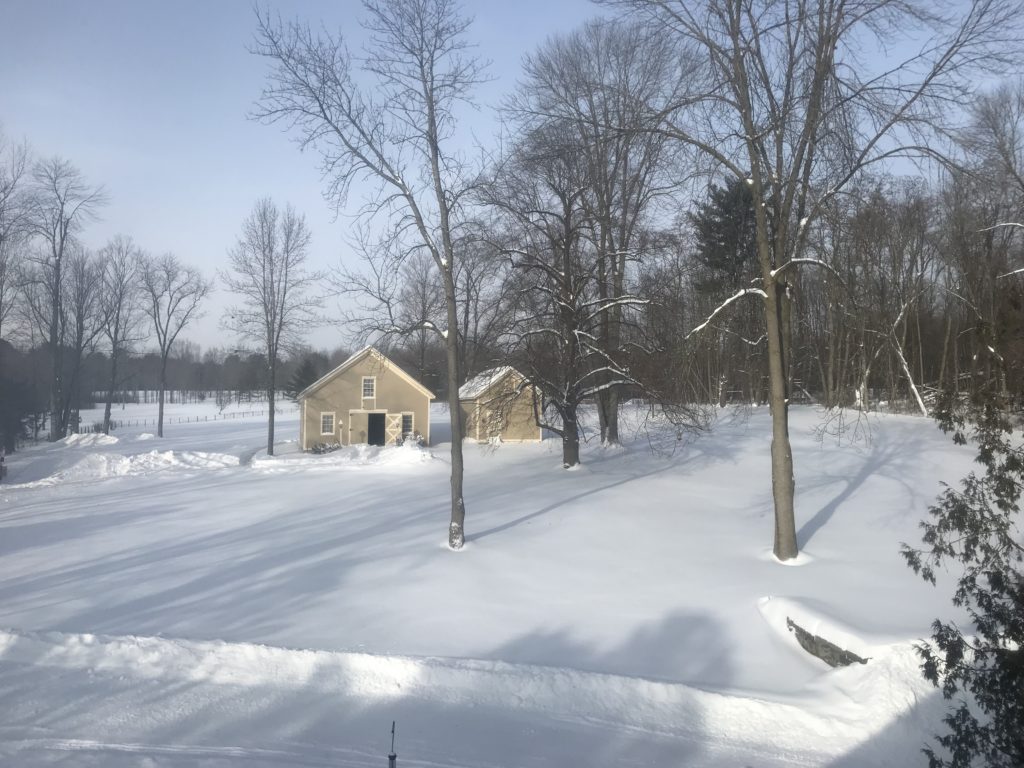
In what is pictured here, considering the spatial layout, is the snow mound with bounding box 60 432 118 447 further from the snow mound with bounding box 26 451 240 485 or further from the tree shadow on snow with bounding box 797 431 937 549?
A: the tree shadow on snow with bounding box 797 431 937 549

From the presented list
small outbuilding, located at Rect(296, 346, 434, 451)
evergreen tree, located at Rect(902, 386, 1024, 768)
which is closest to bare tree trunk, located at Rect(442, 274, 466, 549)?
evergreen tree, located at Rect(902, 386, 1024, 768)

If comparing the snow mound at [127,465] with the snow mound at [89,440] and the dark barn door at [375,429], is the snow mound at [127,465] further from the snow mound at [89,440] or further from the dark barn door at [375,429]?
the snow mound at [89,440]

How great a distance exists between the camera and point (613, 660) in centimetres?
900

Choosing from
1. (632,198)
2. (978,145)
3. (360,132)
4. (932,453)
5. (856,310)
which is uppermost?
(632,198)

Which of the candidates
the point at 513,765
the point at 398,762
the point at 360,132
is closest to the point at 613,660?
the point at 513,765

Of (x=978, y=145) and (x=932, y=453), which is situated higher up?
(x=978, y=145)

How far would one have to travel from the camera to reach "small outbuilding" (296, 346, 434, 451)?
1375 inches

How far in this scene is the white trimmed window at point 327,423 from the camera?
115 ft

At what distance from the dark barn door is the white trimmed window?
176cm

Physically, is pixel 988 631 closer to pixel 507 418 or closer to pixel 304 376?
pixel 507 418

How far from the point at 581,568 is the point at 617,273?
1156 cm

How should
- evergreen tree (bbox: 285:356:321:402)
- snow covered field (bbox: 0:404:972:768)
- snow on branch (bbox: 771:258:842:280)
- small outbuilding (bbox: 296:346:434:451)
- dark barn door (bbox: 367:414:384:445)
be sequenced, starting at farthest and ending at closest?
evergreen tree (bbox: 285:356:321:402)
dark barn door (bbox: 367:414:384:445)
small outbuilding (bbox: 296:346:434:451)
snow on branch (bbox: 771:258:842:280)
snow covered field (bbox: 0:404:972:768)

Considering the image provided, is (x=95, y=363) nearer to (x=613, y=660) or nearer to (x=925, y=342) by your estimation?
(x=925, y=342)

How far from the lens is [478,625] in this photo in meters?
10.1
